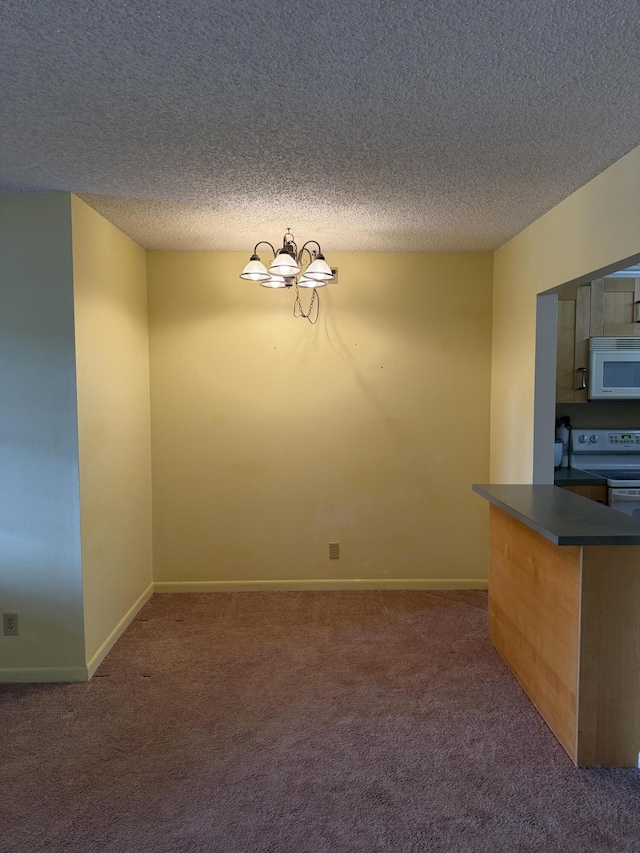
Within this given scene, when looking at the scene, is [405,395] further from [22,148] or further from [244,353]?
[22,148]

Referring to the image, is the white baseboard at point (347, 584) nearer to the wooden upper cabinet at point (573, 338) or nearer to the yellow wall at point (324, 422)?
the yellow wall at point (324, 422)

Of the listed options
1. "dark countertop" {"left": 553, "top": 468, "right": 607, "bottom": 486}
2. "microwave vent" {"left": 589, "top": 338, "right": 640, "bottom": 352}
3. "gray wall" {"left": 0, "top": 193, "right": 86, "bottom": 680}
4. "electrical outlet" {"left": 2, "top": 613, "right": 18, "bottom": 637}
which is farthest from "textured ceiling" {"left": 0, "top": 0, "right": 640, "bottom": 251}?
"electrical outlet" {"left": 2, "top": 613, "right": 18, "bottom": 637}

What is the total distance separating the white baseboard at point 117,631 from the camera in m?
2.84

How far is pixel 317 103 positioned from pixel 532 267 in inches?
74.5

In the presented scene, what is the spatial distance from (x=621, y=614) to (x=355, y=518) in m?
2.09

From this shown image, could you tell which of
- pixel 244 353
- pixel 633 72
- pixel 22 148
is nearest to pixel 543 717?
pixel 633 72

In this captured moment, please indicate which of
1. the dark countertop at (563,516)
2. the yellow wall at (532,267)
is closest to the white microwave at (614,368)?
the yellow wall at (532,267)

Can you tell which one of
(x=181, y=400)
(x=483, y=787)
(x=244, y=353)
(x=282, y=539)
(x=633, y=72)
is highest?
(x=633, y=72)

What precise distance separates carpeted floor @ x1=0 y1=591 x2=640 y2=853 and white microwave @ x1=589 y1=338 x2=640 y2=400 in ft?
6.60

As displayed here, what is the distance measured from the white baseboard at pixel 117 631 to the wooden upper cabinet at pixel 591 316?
3412 mm

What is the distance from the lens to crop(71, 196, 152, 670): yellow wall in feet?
9.12

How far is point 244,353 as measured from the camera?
3.86 meters

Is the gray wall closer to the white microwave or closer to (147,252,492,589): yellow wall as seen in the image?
(147,252,492,589): yellow wall

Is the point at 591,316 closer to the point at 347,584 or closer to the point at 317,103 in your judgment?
the point at 347,584
